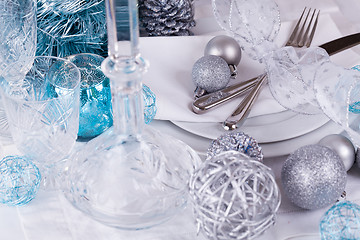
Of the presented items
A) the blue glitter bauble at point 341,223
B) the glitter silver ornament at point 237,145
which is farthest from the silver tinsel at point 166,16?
the blue glitter bauble at point 341,223

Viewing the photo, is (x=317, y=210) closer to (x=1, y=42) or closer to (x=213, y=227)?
(x=213, y=227)

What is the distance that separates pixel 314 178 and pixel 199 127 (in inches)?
7.2

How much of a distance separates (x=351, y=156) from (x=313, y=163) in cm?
9

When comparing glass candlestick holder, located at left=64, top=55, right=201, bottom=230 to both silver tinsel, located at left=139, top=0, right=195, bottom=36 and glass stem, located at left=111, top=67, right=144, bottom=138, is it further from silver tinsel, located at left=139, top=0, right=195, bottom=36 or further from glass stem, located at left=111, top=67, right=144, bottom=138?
silver tinsel, located at left=139, top=0, right=195, bottom=36

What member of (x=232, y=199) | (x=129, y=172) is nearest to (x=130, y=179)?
(x=129, y=172)

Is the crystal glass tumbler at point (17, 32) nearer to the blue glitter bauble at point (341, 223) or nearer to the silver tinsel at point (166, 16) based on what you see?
the silver tinsel at point (166, 16)

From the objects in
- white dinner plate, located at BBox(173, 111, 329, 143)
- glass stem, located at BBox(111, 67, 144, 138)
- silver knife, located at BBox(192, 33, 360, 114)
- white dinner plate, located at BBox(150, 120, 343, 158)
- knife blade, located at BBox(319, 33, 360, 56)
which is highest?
glass stem, located at BBox(111, 67, 144, 138)

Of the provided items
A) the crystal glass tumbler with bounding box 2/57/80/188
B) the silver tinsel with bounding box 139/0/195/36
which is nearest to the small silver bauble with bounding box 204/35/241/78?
the silver tinsel with bounding box 139/0/195/36

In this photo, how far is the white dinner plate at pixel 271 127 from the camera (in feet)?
2.14

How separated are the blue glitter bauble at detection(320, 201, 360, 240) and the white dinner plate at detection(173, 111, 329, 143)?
0.15 metres

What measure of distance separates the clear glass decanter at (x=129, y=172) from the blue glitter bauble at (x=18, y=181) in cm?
6

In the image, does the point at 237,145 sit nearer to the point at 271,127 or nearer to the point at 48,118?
the point at 271,127

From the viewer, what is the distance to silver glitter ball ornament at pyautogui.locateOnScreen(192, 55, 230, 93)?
707 mm

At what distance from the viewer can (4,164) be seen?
0.59 m
